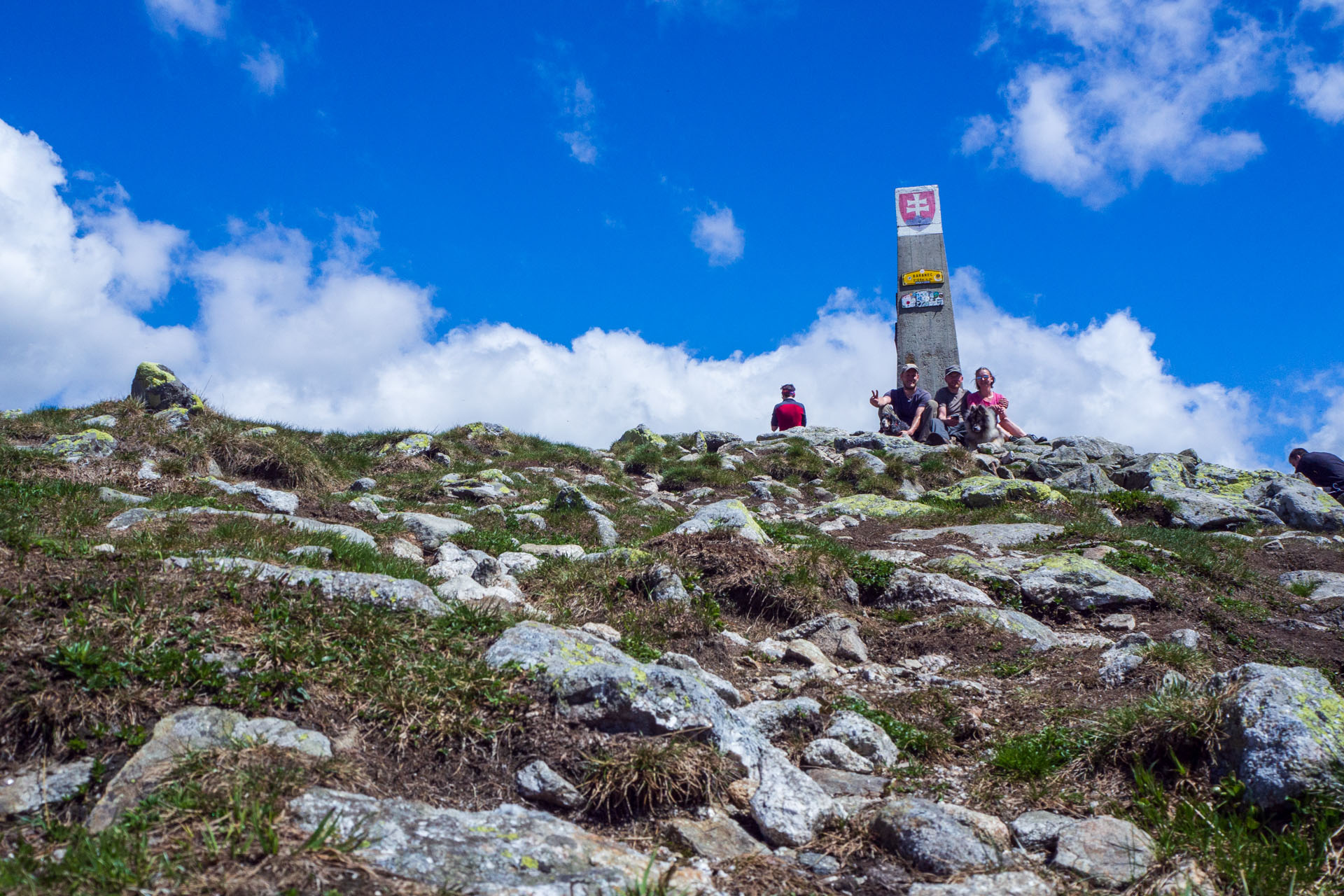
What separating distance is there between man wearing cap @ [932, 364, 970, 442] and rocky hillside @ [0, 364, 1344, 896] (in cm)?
1423

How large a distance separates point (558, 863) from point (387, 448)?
15.6m

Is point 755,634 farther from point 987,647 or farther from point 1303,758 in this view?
point 1303,758

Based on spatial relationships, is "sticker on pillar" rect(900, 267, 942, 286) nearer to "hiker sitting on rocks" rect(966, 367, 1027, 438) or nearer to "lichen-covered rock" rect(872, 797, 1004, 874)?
"hiker sitting on rocks" rect(966, 367, 1027, 438)

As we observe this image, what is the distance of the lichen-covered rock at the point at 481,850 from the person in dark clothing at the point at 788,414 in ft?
75.7

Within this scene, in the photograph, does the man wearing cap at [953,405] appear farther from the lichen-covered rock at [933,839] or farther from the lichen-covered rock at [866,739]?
the lichen-covered rock at [933,839]

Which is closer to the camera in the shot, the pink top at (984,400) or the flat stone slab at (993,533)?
the flat stone slab at (993,533)

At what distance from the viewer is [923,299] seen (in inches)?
1405

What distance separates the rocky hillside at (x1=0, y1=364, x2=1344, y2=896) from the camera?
348cm

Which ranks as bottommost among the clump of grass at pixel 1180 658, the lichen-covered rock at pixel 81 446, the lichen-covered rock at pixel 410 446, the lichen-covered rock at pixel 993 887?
the lichen-covered rock at pixel 993 887

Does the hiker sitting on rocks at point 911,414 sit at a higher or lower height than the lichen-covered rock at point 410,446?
higher

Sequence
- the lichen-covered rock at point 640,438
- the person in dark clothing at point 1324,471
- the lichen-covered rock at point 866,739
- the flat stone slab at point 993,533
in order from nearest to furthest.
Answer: the lichen-covered rock at point 866,739, the flat stone slab at point 993,533, the person in dark clothing at point 1324,471, the lichen-covered rock at point 640,438

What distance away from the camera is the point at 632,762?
4301 millimetres

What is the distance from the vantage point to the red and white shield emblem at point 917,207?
37.1 metres

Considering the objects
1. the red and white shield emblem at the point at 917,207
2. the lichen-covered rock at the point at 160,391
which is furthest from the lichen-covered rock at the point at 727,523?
the red and white shield emblem at the point at 917,207
